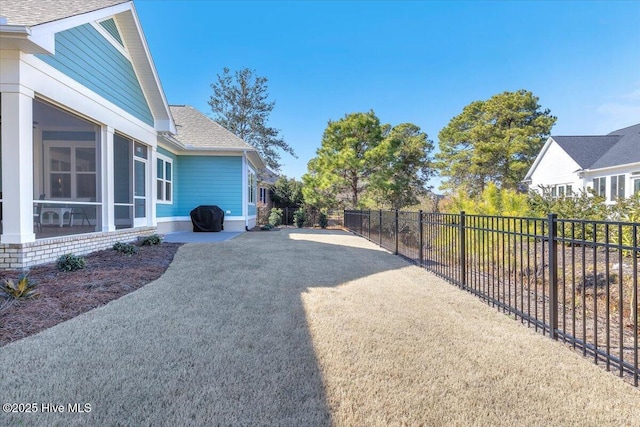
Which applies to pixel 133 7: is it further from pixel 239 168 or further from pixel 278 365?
pixel 278 365

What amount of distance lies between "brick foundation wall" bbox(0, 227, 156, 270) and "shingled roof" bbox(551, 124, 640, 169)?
20.7 meters

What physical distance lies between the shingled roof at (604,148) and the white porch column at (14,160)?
834 inches

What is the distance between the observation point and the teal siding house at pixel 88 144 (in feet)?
15.3

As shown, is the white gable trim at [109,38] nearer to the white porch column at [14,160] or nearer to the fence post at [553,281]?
the white porch column at [14,160]

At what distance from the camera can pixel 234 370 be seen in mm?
2434

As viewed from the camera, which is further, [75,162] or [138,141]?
[75,162]

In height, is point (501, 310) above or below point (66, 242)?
below

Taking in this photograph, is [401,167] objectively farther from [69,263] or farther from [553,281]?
[69,263]

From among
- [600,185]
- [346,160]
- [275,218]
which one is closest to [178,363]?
[346,160]

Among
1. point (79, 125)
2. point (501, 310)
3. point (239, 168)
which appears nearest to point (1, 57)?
point (79, 125)

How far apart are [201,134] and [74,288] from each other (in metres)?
10.7

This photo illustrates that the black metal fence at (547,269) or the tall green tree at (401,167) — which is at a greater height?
the tall green tree at (401,167)

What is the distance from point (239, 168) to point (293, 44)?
280 inches

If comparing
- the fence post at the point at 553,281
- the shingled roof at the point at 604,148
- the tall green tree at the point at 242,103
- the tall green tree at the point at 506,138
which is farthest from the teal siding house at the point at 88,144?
→ the tall green tree at the point at 506,138
